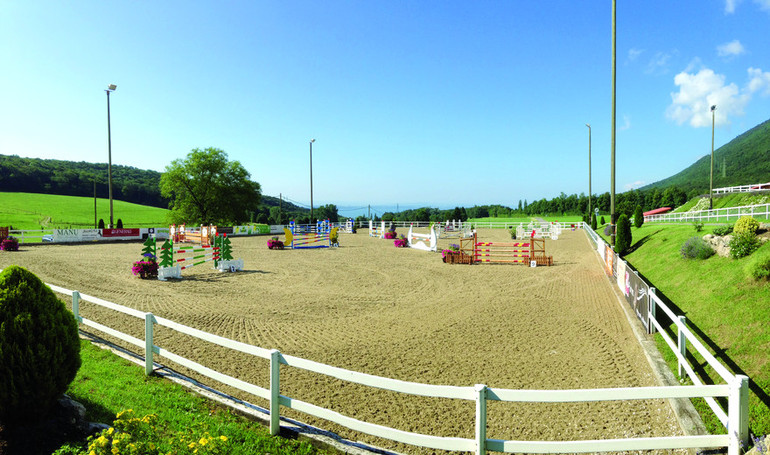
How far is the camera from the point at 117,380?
5.66m

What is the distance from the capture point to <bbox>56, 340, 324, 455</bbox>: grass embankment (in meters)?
4.23

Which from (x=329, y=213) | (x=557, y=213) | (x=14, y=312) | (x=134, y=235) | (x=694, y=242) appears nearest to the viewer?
(x=14, y=312)

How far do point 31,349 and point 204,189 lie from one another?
5737 centimetres

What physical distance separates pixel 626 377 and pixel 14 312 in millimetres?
8521

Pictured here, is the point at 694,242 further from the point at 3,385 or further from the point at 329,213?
the point at 329,213

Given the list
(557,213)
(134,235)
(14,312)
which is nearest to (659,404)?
(14,312)

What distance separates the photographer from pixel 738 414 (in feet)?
12.2

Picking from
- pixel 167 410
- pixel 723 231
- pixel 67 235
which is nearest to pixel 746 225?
pixel 723 231

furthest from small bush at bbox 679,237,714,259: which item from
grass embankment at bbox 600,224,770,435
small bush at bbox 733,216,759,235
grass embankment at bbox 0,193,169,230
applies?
grass embankment at bbox 0,193,169,230

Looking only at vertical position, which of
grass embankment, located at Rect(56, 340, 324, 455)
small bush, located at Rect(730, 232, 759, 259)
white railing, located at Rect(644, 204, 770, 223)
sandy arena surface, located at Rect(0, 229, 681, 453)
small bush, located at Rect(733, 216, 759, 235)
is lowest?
sandy arena surface, located at Rect(0, 229, 681, 453)

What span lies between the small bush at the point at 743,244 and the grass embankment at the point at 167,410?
39.8 ft

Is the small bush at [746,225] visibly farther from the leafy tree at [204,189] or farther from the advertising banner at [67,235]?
the leafy tree at [204,189]

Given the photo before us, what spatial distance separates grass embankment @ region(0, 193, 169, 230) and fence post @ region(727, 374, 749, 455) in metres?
76.8

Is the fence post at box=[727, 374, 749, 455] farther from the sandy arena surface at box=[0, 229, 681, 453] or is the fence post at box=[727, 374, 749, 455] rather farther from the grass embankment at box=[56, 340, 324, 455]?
the grass embankment at box=[56, 340, 324, 455]
